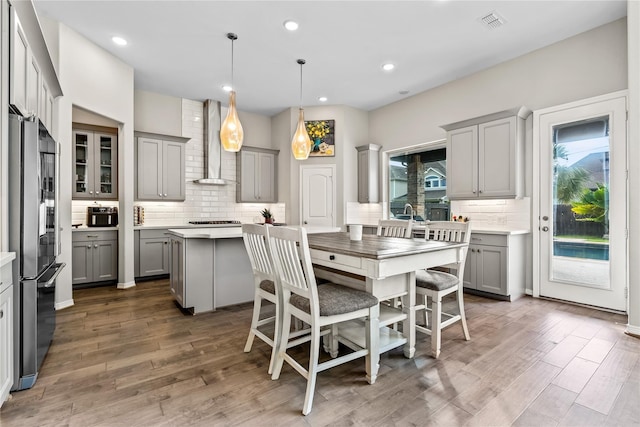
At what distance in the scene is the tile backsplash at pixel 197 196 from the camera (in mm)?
5578

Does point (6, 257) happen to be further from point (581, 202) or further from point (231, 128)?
point (581, 202)

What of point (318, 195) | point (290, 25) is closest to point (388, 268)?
point (290, 25)

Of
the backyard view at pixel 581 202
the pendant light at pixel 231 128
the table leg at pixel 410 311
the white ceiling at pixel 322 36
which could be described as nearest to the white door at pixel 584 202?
the backyard view at pixel 581 202

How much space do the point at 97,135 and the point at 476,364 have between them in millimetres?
5655

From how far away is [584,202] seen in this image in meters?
3.60

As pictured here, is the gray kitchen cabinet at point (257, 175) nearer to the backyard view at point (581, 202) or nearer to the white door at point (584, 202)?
the white door at point (584, 202)

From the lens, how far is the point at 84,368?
220cm

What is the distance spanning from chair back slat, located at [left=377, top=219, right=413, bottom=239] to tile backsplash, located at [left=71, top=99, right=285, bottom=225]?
3699mm

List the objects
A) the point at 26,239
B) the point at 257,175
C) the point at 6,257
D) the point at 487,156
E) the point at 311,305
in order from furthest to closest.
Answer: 1. the point at 257,175
2. the point at 487,156
3. the point at 26,239
4. the point at 311,305
5. the point at 6,257

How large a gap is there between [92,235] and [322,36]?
416 centimetres

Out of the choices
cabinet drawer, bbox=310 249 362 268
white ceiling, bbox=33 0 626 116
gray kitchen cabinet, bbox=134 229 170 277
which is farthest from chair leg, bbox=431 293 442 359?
gray kitchen cabinet, bbox=134 229 170 277

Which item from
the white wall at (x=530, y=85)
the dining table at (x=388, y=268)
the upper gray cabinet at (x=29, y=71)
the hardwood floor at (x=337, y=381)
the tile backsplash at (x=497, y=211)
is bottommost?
the hardwood floor at (x=337, y=381)

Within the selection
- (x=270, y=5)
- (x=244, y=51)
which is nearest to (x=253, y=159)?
(x=244, y=51)

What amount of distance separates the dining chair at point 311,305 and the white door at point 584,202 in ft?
10.3
